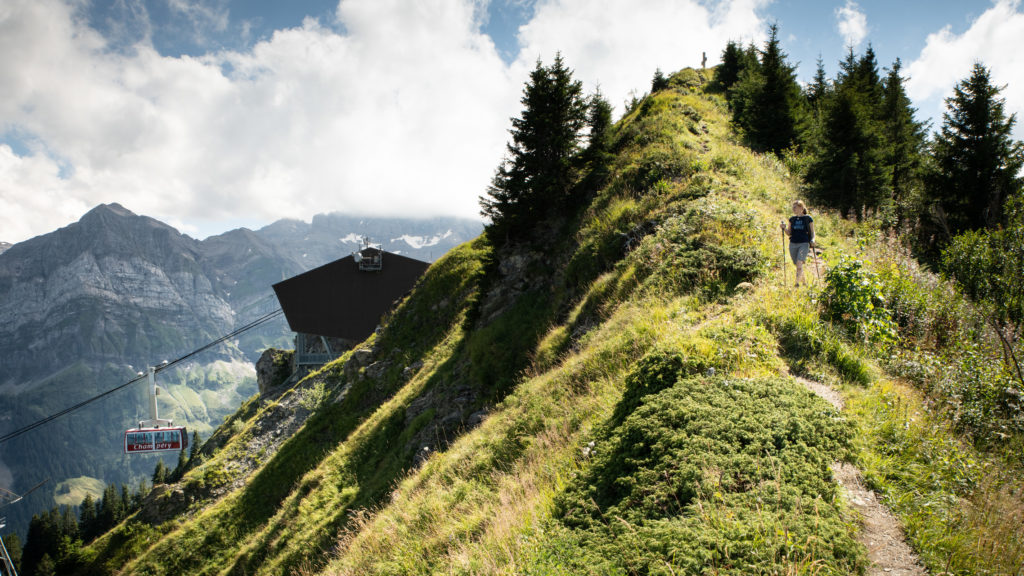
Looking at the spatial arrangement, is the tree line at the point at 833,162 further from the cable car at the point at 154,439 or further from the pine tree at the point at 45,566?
the pine tree at the point at 45,566

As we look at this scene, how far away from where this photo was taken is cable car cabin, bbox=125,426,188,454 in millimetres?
32406

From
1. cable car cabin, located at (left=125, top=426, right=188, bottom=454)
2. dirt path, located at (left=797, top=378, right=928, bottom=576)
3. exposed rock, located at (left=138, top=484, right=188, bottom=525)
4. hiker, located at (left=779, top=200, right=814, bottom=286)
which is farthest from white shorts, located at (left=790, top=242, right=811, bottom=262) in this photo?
cable car cabin, located at (left=125, top=426, right=188, bottom=454)

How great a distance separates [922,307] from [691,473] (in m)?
7.20

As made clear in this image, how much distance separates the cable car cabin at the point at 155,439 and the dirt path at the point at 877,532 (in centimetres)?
4125

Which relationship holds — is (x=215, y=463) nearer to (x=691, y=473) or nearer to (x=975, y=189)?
(x=691, y=473)

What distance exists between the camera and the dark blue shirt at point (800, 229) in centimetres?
993

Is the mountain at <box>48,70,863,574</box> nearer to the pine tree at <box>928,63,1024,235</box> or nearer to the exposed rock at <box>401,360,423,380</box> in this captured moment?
the exposed rock at <box>401,360,423,380</box>

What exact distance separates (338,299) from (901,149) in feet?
157

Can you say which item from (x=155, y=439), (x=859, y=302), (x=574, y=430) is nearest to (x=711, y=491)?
(x=574, y=430)

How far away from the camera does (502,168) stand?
69.2ft

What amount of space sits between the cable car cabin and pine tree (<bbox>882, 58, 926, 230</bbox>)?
52.6 m

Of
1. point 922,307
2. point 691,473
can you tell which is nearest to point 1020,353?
point 922,307

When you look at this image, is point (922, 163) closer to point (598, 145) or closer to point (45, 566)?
point (598, 145)

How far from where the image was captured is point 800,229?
32.8 feet
